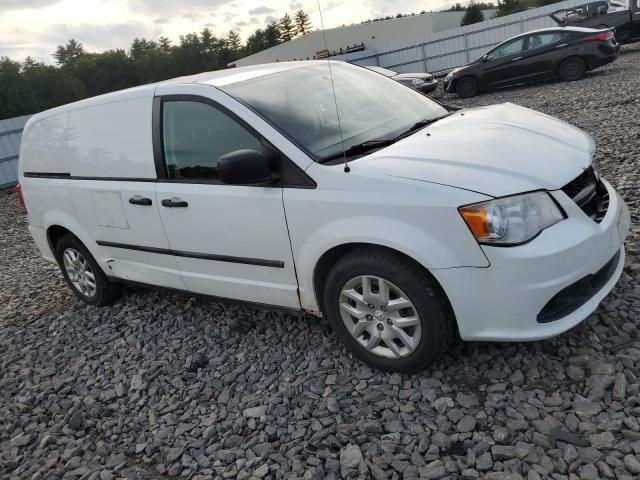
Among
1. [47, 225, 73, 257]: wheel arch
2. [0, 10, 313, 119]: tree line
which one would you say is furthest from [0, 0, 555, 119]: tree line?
[47, 225, 73, 257]: wheel arch

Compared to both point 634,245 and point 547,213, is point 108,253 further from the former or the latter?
point 634,245

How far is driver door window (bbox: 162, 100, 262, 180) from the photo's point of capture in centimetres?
328

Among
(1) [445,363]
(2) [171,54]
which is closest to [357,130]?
(1) [445,363]

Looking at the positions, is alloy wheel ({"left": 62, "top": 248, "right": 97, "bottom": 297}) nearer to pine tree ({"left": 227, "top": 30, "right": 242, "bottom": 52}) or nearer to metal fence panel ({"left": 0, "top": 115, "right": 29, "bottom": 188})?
metal fence panel ({"left": 0, "top": 115, "right": 29, "bottom": 188})

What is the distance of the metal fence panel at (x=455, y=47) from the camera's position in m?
21.6

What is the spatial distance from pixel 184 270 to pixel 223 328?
56 cm

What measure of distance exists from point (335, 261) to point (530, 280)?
1.04 m

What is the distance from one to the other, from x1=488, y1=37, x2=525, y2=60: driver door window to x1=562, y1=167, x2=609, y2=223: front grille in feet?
40.3

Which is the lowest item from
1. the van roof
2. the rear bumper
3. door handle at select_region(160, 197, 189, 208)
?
the rear bumper

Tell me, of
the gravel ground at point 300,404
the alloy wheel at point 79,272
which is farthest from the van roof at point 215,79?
the gravel ground at point 300,404

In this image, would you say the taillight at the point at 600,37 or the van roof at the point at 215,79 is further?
the taillight at the point at 600,37

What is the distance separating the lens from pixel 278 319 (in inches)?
156

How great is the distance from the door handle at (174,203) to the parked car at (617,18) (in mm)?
17012

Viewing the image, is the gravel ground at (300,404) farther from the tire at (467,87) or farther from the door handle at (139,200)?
the tire at (467,87)
